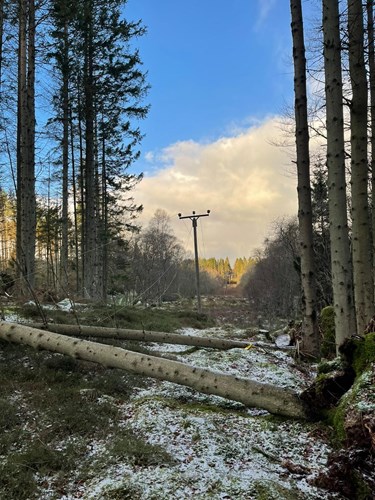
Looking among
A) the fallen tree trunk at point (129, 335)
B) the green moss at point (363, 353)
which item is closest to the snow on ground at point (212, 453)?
the green moss at point (363, 353)

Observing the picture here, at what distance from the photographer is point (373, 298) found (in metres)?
6.43

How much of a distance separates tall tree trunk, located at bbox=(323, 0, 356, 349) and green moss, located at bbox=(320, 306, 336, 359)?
5.35 ft

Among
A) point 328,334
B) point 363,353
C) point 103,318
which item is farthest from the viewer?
point 103,318

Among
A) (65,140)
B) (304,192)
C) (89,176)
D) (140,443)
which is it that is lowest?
(140,443)

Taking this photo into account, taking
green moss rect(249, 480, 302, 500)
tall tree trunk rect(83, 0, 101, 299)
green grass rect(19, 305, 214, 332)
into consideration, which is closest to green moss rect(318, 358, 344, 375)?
green moss rect(249, 480, 302, 500)

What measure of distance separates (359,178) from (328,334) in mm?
3179

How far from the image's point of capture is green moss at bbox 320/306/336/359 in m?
7.14

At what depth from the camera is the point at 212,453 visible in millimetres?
3363

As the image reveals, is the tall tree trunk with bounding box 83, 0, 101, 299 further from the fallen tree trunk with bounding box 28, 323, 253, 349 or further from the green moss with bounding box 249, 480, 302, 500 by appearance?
the green moss with bounding box 249, 480, 302, 500

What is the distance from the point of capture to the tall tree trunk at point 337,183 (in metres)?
5.27

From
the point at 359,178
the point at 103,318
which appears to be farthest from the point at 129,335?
the point at 359,178

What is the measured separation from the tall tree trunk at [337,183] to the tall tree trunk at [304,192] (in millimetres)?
1804

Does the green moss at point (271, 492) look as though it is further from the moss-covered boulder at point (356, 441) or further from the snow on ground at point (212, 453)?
the moss-covered boulder at point (356, 441)

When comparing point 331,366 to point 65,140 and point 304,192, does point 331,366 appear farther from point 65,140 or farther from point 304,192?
point 65,140
